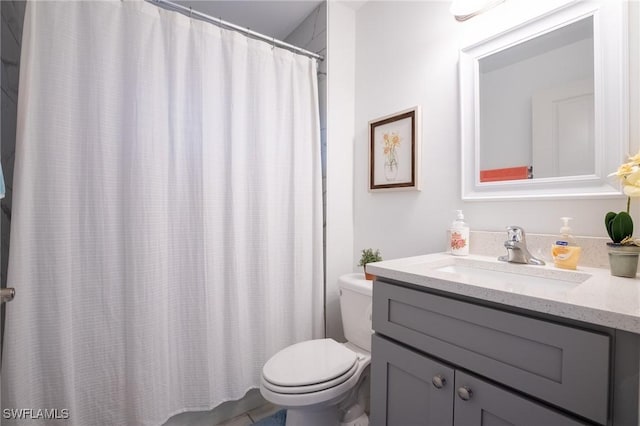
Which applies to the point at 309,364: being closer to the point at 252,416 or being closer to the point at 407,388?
the point at 407,388

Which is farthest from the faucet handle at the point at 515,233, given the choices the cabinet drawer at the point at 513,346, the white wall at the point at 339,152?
the white wall at the point at 339,152

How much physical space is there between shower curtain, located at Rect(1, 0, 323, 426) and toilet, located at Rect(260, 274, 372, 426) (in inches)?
13.0

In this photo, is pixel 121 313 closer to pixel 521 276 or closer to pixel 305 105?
pixel 305 105

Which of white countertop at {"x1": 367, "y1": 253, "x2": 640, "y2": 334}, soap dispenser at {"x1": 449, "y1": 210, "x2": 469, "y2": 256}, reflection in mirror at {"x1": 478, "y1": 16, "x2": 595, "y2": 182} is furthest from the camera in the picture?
soap dispenser at {"x1": 449, "y1": 210, "x2": 469, "y2": 256}

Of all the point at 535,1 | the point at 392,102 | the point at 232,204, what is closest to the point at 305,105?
the point at 392,102

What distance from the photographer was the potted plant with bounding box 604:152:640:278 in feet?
2.46

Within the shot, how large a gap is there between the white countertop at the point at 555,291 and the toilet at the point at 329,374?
51 cm

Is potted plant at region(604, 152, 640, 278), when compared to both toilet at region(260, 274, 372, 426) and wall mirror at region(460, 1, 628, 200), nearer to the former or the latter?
wall mirror at region(460, 1, 628, 200)

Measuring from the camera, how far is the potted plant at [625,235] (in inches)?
29.5

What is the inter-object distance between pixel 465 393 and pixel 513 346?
6.9 inches

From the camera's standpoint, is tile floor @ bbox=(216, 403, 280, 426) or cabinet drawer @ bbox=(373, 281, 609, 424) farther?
tile floor @ bbox=(216, 403, 280, 426)

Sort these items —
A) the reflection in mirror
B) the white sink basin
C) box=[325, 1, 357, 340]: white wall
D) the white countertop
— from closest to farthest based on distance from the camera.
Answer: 1. the white countertop
2. the white sink basin
3. the reflection in mirror
4. box=[325, 1, 357, 340]: white wall

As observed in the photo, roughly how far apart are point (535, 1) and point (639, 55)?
1.33 ft

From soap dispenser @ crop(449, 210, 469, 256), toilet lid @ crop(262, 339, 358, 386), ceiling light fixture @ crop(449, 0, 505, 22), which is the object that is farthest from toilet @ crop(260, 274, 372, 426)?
ceiling light fixture @ crop(449, 0, 505, 22)
